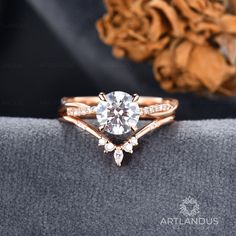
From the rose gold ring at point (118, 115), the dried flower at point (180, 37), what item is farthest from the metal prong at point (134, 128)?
the dried flower at point (180, 37)

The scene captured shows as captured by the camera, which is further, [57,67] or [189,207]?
[57,67]

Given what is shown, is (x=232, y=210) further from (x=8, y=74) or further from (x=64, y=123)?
(x=8, y=74)

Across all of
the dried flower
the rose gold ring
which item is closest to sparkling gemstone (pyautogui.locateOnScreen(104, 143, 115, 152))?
the rose gold ring

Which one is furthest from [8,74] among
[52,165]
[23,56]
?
[52,165]

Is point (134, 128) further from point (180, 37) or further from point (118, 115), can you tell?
point (180, 37)

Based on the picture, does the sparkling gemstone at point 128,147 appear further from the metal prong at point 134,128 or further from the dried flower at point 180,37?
the dried flower at point 180,37

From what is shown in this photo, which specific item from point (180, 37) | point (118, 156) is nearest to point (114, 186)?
point (118, 156)

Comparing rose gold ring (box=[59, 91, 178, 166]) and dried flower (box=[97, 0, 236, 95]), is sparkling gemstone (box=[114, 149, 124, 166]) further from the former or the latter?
dried flower (box=[97, 0, 236, 95])

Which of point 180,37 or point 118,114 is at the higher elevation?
point 180,37
